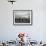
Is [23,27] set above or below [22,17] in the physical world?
below

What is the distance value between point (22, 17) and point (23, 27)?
0.39 m

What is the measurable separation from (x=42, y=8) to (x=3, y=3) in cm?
151

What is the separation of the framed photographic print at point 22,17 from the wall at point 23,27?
0.12 m

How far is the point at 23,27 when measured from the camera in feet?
16.2

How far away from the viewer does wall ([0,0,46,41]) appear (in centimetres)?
488

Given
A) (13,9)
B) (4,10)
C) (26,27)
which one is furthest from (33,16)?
(4,10)

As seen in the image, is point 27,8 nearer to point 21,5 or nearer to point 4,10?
point 21,5

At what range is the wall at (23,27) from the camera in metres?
4.88

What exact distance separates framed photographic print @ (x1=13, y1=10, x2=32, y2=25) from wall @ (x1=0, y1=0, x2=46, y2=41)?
122mm

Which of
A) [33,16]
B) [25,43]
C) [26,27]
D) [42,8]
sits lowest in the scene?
[25,43]

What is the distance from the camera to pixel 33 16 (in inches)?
193

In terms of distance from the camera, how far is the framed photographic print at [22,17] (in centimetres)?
490

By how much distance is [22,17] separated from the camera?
4926 millimetres

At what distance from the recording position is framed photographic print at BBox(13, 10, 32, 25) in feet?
16.1
